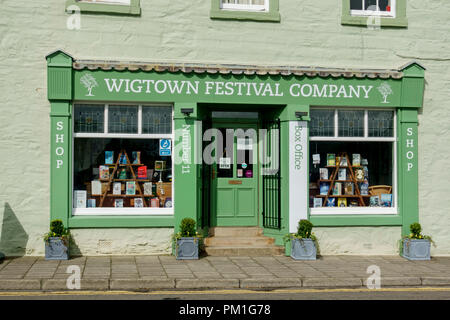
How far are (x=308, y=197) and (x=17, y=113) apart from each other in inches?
236

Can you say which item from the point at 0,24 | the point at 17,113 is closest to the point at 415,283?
the point at 17,113

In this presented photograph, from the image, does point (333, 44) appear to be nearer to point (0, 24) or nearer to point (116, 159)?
point (116, 159)

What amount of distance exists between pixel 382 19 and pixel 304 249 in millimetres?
5106

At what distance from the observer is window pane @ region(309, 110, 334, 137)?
40.1 ft

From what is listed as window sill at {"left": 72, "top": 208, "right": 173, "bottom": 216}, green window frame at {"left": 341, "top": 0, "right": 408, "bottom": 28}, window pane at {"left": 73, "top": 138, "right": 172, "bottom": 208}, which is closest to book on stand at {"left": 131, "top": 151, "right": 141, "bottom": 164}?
window pane at {"left": 73, "top": 138, "right": 172, "bottom": 208}

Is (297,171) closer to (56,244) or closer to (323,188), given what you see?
(323,188)

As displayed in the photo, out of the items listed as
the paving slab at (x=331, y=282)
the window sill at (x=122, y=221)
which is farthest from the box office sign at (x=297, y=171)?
the paving slab at (x=331, y=282)

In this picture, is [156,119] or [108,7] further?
[156,119]

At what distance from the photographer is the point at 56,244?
35.4 ft

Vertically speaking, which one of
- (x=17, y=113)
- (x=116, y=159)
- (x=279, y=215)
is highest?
(x=17, y=113)

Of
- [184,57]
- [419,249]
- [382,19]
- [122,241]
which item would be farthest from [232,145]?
[419,249]

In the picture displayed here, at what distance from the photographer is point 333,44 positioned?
1222cm

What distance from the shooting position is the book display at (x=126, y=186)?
1179 centimetres

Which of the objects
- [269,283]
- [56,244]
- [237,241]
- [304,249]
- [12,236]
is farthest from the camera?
[237,241]
